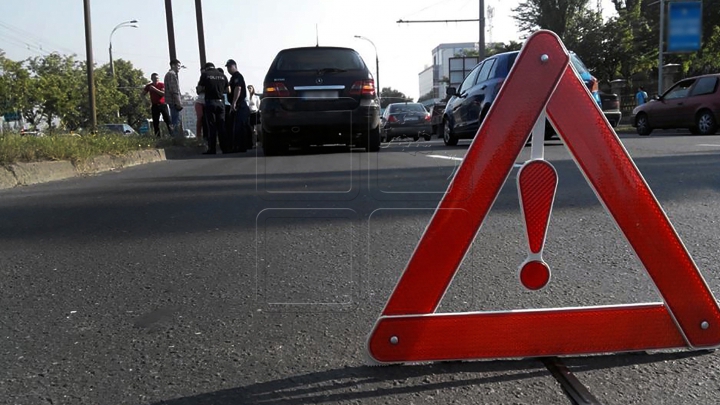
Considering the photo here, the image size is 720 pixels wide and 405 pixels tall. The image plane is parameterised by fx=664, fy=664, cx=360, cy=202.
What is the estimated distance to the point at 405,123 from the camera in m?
15.4

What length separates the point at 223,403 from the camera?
2039 millimetres


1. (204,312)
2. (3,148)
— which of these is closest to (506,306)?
(204,312)

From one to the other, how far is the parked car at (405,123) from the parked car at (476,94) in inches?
62.5

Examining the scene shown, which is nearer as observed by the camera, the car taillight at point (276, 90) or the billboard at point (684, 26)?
the car taillight at point (276, 90)

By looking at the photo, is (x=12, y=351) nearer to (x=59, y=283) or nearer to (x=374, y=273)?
(x=59, y=283)

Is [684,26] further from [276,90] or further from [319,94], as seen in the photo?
[319,94]

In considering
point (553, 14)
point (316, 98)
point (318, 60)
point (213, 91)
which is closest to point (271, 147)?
point (318, 60)

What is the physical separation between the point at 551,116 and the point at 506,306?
3.24ft

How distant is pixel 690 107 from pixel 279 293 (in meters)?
16.1

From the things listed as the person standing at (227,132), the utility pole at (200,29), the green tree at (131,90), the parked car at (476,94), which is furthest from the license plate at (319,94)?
the green tree at (131,90)

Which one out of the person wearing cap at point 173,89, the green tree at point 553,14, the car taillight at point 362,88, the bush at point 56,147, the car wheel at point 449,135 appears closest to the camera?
the bush at point 56,147

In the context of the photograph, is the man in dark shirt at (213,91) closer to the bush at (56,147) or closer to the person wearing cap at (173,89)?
the bush at (56,147)

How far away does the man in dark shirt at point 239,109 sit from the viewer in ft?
38.3

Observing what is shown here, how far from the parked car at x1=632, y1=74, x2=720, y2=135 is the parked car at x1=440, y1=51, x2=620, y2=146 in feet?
19.2
